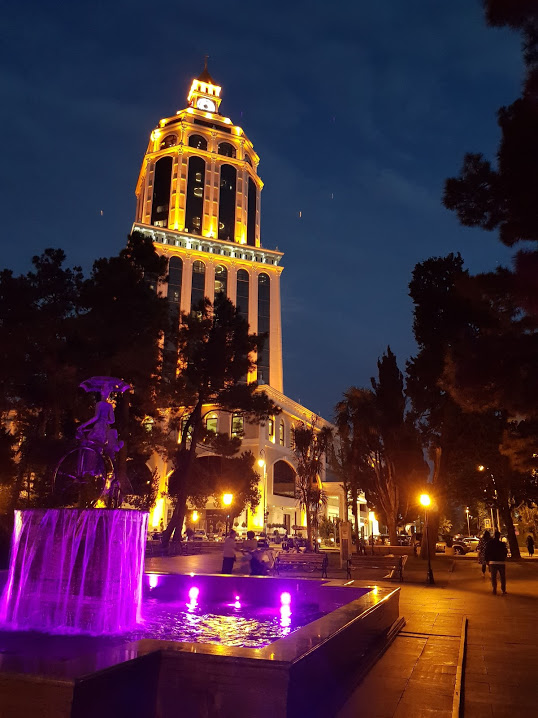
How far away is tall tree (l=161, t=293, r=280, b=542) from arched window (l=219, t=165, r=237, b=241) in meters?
53.1

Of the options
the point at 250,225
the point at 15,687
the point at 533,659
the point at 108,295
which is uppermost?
the point at 250,225

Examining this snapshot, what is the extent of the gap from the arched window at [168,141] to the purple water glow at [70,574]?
271 ft

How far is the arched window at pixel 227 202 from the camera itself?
80562 millimetres

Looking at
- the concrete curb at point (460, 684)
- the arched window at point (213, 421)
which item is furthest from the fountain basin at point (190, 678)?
the arched window at point (213, 421)

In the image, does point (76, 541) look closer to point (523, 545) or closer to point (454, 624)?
point (454, 624)

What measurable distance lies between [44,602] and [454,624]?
20.3 ft

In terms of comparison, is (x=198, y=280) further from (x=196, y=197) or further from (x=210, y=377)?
(x=210, y=377)

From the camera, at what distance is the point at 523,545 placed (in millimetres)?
43656

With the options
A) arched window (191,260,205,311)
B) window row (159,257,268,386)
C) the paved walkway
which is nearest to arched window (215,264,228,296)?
window row (159,257,268,386)

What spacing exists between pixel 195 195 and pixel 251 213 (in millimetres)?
9370

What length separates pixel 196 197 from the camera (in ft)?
263

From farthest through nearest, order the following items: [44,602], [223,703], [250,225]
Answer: [250,225] < [44,602] < [223,703]

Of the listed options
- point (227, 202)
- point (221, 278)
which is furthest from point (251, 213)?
point (221, 278)

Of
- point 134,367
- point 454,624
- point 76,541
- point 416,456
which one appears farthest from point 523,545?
point 76,541
